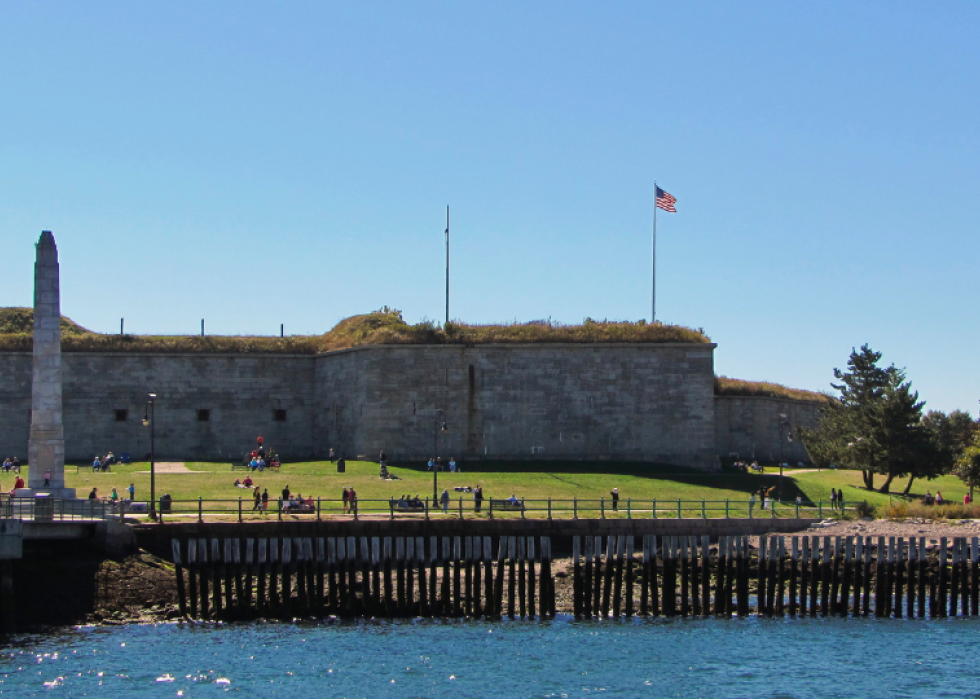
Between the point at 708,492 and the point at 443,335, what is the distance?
585 inches

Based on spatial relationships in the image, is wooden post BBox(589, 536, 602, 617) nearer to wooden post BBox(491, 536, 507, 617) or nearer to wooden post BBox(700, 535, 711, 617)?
wooden post BBox(491, 536, 507, 617)

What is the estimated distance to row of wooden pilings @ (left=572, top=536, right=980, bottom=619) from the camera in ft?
102

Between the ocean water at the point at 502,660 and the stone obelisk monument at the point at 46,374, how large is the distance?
800cm

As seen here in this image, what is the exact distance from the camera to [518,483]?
149ft

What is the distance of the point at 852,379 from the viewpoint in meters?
70.9

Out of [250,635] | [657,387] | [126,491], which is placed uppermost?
[657,387]

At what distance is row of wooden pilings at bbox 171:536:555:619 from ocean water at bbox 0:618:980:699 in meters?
0.67

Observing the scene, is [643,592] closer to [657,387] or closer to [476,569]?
[476,569]

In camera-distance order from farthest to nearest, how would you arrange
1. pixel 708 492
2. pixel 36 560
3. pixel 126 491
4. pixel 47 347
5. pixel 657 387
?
pixel 657 387 < pixel 708 492 < pixel 126 491 < pixel 47 347 < pixel 36 560

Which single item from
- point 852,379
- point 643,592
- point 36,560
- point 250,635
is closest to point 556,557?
point 643,592

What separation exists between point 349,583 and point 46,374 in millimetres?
11924

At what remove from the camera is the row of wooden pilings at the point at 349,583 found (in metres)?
30.5

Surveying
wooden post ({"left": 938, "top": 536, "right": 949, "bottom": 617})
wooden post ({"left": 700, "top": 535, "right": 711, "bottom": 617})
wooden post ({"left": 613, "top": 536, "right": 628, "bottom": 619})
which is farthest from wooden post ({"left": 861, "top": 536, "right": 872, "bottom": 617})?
wooden post ({"left": 613, "top": 536, "right": 628, "bottom": 619})

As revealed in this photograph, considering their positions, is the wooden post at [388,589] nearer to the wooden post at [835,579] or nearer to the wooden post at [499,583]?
the wooden post at [499,583]
